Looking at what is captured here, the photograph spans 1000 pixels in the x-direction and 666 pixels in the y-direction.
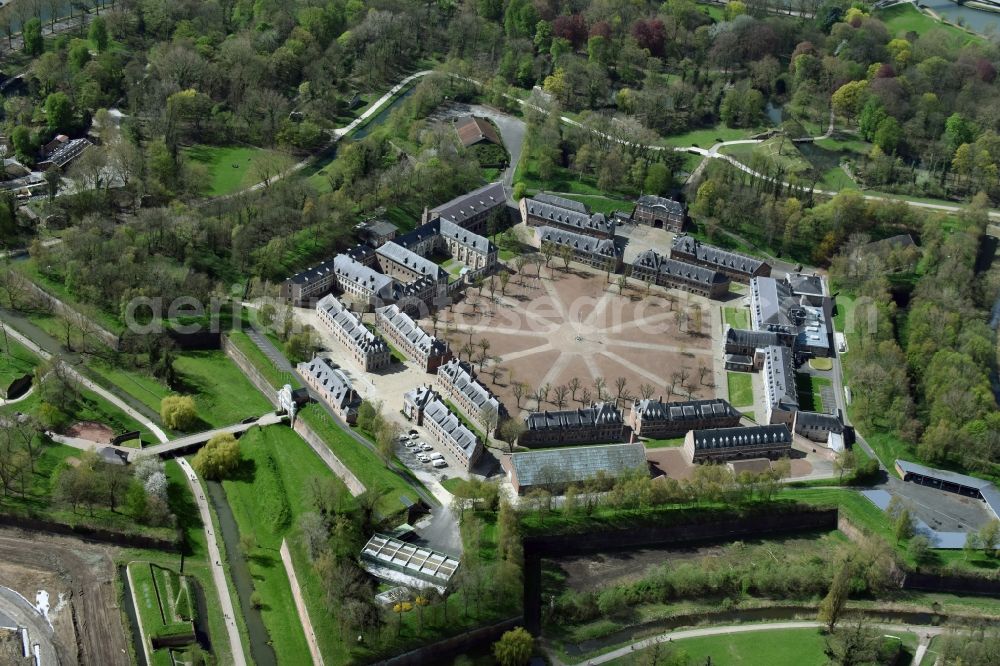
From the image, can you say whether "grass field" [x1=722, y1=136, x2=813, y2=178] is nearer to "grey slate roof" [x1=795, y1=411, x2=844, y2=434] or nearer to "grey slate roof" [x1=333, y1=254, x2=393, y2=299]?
"grey slate roof" [x1=795, y1=411, x2=844, y2=434]

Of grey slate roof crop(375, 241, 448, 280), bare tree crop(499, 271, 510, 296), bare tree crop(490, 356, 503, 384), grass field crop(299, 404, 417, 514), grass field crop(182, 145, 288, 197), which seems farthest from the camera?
grass field crop(182, 145, 288, 197)

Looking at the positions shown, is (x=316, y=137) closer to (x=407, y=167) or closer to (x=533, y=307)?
(x=407, y=167)

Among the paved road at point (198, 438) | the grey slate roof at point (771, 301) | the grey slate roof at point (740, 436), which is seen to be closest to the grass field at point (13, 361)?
the paved road at point (198, 438)

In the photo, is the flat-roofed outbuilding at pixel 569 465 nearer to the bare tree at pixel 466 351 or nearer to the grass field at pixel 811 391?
the bare tree at pixel 466 351

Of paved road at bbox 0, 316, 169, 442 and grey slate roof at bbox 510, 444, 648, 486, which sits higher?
grey slate roof at bbox 510, 444, 648, 486

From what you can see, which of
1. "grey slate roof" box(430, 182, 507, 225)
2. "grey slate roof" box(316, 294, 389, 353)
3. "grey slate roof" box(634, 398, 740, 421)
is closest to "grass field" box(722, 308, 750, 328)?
"grey slate roof" box(634, 398, 740, 421)

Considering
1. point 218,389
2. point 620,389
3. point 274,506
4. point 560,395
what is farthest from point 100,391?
point 620,389
